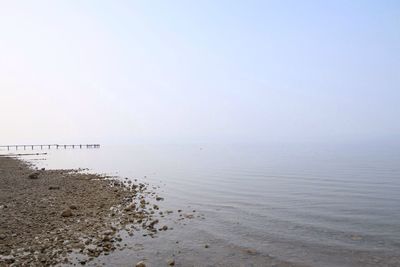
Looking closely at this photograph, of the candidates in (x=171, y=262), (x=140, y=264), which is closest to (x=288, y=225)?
(x=171, y=262)

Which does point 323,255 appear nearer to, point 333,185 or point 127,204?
point 127,204

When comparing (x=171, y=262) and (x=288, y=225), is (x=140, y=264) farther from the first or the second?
(x=288, y=225)

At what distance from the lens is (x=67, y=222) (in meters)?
17.1

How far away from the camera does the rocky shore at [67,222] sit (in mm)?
12602

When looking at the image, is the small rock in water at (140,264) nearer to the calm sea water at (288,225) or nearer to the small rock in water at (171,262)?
the calm sea water at (288,225)

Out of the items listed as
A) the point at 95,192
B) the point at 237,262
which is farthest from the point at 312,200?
the point at 95,192

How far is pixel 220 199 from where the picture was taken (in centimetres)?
2741

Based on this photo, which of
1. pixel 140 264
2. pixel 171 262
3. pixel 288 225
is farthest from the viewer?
pixel 288 225

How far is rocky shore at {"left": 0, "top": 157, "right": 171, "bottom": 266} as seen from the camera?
41.3 ft

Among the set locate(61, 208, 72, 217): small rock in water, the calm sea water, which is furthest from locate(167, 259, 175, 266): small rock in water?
locate(61, 208, 72, 217): small rock in water

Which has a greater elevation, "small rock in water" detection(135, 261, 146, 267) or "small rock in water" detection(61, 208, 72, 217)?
"small rock in water" detection(61, 208, 72, 217)

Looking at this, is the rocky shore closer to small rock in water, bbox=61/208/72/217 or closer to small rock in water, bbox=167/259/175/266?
small rock in water, bbox=61/208/72/217

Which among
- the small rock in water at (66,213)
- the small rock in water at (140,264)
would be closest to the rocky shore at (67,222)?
the small rock in water at (66,213)

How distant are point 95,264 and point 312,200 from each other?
18286mm
